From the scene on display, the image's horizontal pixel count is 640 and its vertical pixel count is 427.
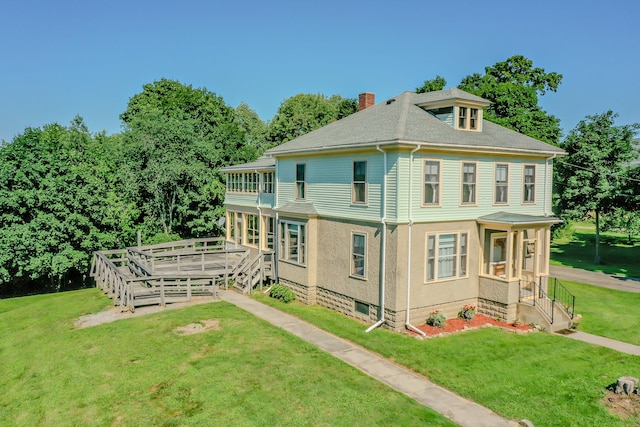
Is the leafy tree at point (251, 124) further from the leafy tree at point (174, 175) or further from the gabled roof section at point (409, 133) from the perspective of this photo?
the gabled roof section at point (409, 133)

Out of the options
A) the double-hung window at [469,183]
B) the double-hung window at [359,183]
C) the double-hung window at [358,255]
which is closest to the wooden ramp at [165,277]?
the double-hung window at [358,255]

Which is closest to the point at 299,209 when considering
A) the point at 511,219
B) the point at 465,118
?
the point at 465,118

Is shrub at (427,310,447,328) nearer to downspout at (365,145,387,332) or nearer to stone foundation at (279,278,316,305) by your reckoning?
downspout at (365,145,387,332)

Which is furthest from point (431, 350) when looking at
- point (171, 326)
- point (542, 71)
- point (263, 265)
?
point (542, 71)

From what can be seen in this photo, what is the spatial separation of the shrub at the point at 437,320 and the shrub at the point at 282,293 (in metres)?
6.87

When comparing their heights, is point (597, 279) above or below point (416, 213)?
below

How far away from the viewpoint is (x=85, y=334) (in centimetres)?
1731

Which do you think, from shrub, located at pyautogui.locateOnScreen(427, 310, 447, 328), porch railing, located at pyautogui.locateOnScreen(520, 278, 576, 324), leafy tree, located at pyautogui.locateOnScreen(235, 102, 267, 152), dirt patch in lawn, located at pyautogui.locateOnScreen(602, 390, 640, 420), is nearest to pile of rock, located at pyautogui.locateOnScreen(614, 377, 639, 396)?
dirt patch in lawn, located at pyautogui.locateOnScreen(602, 390, 640, 420)

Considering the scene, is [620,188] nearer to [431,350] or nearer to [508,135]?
[508,135]

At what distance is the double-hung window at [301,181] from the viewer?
2219 cm

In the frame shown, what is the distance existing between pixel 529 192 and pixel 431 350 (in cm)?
974

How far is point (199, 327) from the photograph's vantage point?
17.6 metres

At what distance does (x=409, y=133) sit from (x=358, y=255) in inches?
209

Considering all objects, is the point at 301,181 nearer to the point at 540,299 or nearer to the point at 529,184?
the point at 529,184
